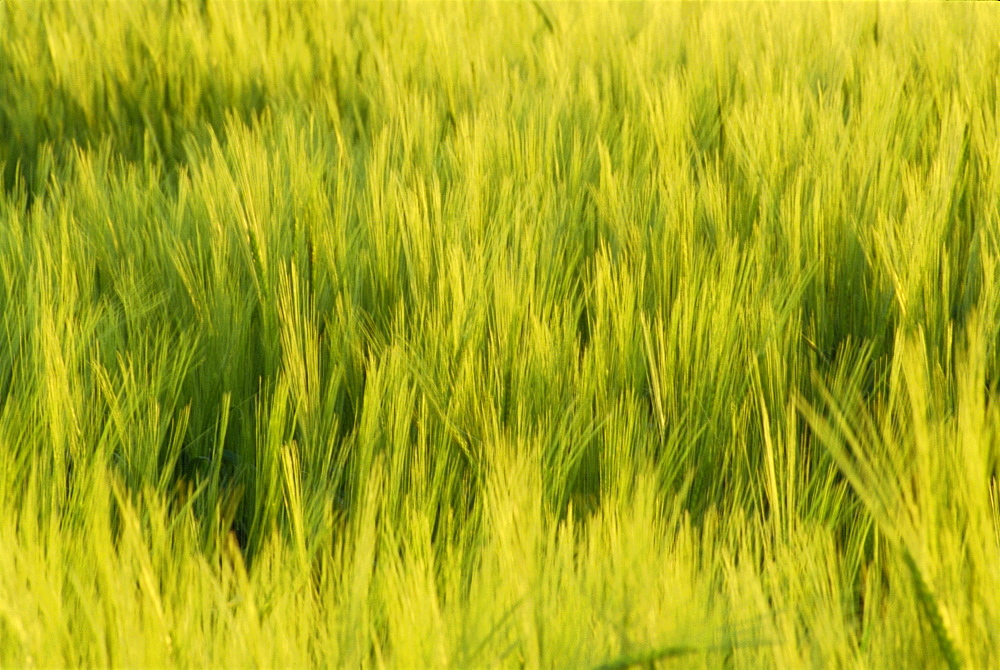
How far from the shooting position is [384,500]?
70 centimetres

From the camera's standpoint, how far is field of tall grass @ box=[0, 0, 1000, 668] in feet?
1.84

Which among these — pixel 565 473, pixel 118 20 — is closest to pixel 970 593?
pixel 565 473

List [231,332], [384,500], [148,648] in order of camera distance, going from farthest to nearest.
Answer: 1. [231,332]
2. [384,500]
3. [148,648]

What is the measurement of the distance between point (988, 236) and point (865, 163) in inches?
7.6

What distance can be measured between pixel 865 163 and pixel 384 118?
0.73 m

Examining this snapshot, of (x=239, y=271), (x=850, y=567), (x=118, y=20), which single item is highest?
(x=118, y=20)

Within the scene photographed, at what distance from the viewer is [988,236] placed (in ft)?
3.67

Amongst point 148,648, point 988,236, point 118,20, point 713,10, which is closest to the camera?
point 148,648

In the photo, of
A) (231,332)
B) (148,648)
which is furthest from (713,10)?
(148,648)

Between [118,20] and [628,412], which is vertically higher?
[118,20]

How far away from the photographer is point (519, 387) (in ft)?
2.80

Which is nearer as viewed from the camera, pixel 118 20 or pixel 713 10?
pixel 118 20

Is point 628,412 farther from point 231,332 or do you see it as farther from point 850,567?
point 231,332

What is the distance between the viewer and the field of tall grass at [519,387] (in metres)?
0.56
